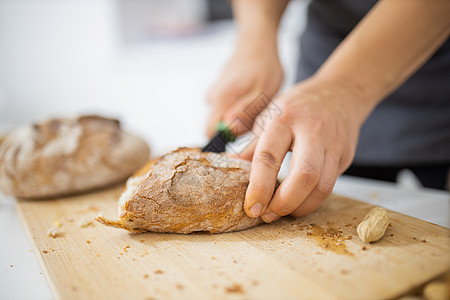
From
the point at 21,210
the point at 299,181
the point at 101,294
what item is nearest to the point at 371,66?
the point at 299,181

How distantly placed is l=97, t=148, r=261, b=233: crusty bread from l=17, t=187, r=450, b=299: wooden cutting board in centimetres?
3

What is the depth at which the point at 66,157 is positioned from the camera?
1250mm

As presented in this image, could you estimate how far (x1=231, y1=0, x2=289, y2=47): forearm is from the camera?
59.1 inches

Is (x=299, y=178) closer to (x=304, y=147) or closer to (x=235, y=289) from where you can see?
(x=304, y=147)

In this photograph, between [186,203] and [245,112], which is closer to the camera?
[186,203]

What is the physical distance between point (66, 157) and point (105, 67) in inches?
162

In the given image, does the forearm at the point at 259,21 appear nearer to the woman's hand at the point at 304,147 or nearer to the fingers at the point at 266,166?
the woman's hand at the point at 304,147

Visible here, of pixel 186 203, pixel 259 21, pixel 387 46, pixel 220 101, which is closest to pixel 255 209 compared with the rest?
pixel 186 203

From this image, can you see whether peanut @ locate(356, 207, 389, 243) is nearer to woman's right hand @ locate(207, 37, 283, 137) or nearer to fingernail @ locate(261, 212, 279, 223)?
fingernail @ locate(261, 212, 279, 223)

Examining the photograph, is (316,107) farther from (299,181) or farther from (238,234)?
(238,234)

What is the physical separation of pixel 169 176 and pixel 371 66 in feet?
2.00

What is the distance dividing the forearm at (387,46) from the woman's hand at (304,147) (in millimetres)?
51

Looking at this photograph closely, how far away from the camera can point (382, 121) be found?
1589mm

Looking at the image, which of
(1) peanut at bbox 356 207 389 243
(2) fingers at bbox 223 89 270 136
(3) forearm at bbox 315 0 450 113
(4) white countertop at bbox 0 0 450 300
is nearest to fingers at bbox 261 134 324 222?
(1) peanut at bbox 356 207 389 243
